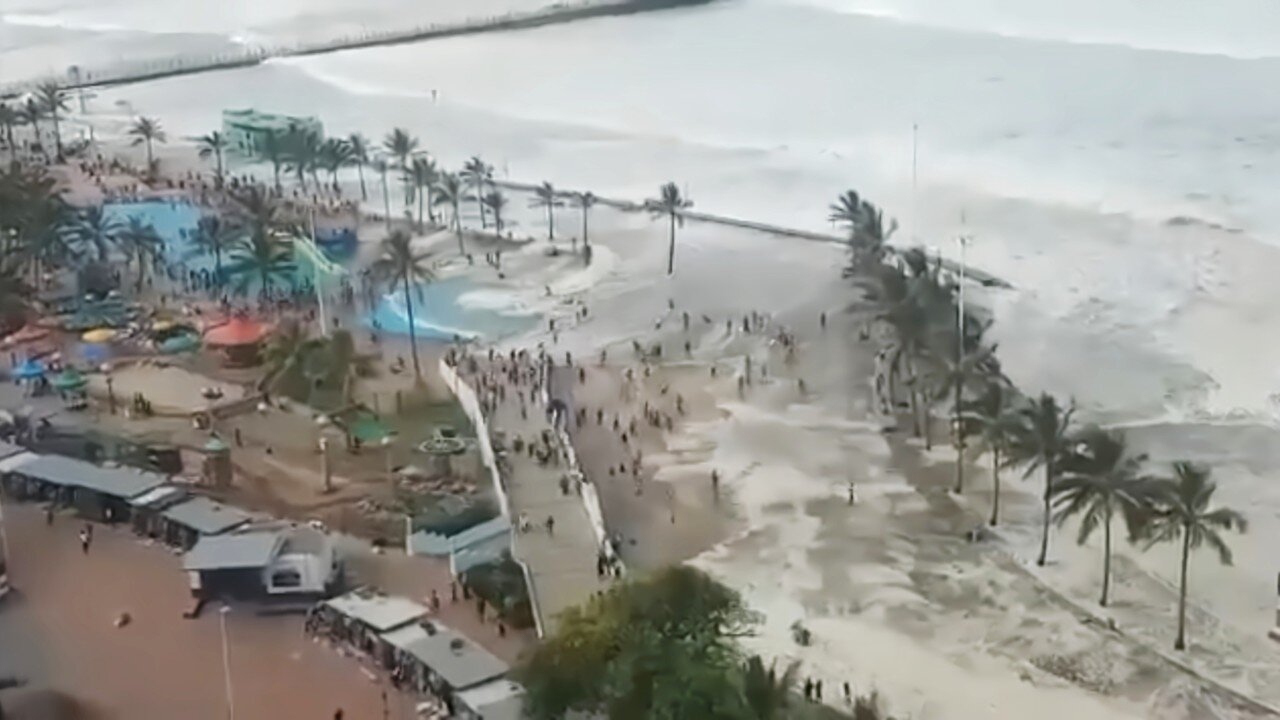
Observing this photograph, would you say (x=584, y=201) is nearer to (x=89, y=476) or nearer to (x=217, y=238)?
(x=217, y=238)

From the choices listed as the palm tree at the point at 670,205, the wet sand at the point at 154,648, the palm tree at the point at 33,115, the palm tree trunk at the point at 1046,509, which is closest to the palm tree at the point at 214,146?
the palm tree at the point at 33,115

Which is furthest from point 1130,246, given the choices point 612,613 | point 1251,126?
point 612,613

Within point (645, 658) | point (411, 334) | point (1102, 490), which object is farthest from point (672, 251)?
point (645, 658)

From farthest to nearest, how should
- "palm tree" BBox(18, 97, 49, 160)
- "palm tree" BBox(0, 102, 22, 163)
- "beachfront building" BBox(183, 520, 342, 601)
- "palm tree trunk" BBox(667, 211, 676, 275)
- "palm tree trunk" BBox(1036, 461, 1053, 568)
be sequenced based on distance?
1. "palm tree" BBox(18, 97, 49, 160)
2. "palm tree" BBox(0, 102, 22, 163)
3. "palm tree trunk" BBox(667, 211, 676, 275)
4. "palm tree trunk" BBox(1036, 461, 1053, 568)
5. "beachfront building" BBox(183, 520, 342, 601)

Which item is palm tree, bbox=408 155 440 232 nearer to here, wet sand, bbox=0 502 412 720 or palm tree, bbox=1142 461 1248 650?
wet sand, bbox=0 502 412 720

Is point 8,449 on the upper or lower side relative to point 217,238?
lower

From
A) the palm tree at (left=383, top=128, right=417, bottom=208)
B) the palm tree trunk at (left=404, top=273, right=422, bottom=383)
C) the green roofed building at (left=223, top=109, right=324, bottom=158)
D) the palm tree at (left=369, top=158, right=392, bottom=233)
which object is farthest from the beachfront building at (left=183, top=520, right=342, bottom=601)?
the green roofed building at (left=223, top=109, right=324, bottom=158)
